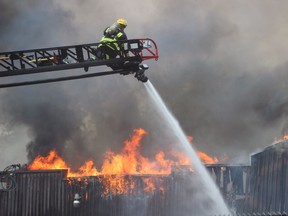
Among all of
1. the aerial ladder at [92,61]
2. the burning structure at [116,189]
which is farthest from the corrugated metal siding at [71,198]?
the aerial ladder at [92,61]

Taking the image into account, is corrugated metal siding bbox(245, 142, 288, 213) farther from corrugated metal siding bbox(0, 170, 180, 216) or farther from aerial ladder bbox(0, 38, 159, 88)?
corrugated metal siding bbox(0, 170, 180, 216)

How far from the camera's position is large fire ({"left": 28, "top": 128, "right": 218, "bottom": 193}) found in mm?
21062

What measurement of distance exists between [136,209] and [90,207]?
6.61 feet

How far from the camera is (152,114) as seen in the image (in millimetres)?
29578

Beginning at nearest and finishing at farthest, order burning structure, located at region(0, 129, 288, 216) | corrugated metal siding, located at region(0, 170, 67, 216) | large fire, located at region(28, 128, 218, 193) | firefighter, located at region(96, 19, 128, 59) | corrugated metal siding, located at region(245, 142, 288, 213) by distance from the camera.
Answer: firefighter, located at region(96, 19, 128, 59) → corrugated metal siding, located at region(245, 142, 288, 213) → burning structure, located at region(0, 129, 288, 216) → large fire, located at region(28, 128, 218, 193) → corrugated metal siding, located at region(0, 170, 67, 216)

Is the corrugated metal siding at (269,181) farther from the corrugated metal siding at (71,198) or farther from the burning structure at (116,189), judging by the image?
the corrugated metal siding at (71,198)

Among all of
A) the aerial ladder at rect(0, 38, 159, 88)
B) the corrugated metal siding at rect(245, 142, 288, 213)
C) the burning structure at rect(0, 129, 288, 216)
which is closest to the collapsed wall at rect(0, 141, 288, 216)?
the burning structure at rect(0, 129, 288, 216)

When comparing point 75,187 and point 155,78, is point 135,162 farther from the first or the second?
point 155,78

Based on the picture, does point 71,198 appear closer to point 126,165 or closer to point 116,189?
point 116,189

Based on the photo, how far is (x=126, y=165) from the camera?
74.9 ft

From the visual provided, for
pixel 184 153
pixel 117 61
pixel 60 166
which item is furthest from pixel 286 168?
pixel 60 166

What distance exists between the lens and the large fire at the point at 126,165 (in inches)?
829

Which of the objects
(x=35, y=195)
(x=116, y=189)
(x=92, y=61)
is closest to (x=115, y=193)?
(x=116, y=189)

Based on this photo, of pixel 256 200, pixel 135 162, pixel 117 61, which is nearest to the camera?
pixel 117 61
